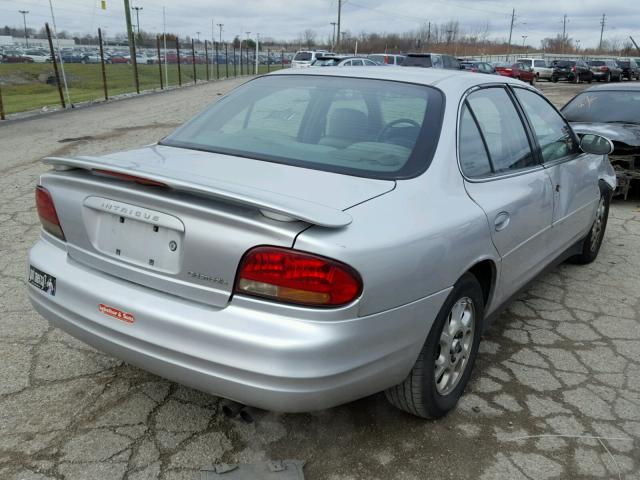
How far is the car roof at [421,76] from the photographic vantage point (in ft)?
10.0

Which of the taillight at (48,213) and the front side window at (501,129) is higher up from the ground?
the front side window at (501,129)

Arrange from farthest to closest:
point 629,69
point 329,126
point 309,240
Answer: point 629,69 → point 329,126 → point 309,240

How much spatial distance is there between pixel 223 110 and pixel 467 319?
5.87 feet

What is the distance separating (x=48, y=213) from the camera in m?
2.68

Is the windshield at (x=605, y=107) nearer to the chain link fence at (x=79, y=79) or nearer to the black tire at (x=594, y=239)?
the black tire at (x=594, y=239)

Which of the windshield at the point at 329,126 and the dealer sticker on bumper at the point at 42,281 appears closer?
the dealer sticker on bumper at the point at 42,281

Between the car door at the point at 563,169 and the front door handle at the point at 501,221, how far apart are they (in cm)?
86

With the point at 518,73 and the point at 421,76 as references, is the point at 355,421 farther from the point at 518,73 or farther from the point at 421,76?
the point at 518,73

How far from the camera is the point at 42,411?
2.76 meters

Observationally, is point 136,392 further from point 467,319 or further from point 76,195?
point 467,319

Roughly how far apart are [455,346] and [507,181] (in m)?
0.93

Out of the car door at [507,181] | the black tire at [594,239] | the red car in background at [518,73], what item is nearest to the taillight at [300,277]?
the car door at [507,181]

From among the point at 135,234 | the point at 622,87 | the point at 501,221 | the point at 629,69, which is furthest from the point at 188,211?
the point at 629,69

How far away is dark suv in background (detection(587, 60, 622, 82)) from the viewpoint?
133ft
